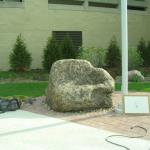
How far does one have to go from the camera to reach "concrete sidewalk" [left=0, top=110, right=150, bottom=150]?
6.94 m

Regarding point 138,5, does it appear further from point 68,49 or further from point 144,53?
point 68,49

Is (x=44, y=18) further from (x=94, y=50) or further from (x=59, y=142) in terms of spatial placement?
(x=59, y=142)

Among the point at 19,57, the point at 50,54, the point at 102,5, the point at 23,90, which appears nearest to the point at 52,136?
the point at 23,90

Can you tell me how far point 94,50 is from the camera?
803 inches

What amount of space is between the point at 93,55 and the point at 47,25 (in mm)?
3094

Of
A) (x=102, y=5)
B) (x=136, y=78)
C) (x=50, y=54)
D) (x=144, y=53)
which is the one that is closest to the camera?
(x=136, y=78)

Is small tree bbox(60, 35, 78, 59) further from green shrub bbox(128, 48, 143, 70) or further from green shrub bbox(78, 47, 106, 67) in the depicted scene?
green shrub bbox(128, 48, 143, 70)

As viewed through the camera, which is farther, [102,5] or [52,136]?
[102,5]

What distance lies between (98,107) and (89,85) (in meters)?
0.56

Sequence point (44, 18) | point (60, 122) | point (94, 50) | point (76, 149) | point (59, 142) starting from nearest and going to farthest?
point (76, 149) < point (59, 142) < point (60, 122) < point (94, 50) < point (44, 18)

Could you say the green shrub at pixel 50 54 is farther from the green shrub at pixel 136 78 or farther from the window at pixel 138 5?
the window at pixel 138 5

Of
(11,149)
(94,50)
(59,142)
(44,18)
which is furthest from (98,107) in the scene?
(44,18)

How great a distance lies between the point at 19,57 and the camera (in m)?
20.2

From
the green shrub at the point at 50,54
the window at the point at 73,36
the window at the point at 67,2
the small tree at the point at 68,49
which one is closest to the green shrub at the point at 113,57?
the window at the point at 73,36
